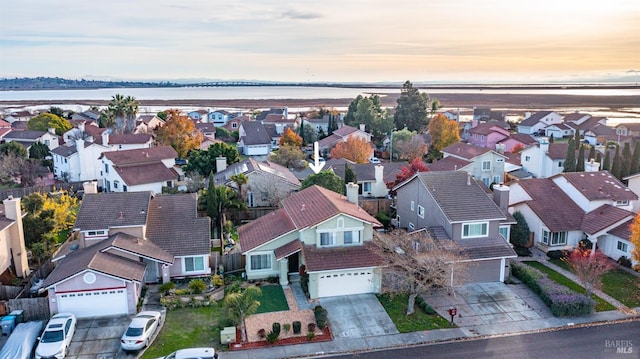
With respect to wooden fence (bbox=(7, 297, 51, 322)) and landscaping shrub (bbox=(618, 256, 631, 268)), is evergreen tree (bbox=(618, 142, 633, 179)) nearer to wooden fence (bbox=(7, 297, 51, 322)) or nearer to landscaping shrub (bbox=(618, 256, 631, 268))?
landscaping shrub (bbox=(618, 256, 631, 268))

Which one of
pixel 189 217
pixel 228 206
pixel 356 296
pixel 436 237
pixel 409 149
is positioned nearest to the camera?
pixel 356 296

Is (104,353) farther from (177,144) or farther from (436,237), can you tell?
(177,144)

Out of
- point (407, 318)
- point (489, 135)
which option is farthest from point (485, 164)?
point (407, 318)

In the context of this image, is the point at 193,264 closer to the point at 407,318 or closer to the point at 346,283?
the point at 346,283

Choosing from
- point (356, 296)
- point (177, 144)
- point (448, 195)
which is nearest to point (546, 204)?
point (448, 195)

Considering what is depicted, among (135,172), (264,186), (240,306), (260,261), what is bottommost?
(260,261)

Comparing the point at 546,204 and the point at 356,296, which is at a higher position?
the point at 546,204

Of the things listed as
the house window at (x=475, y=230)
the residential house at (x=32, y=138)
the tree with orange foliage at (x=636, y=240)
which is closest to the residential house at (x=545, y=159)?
the tree with orange foliage at (x=636, y=240)
